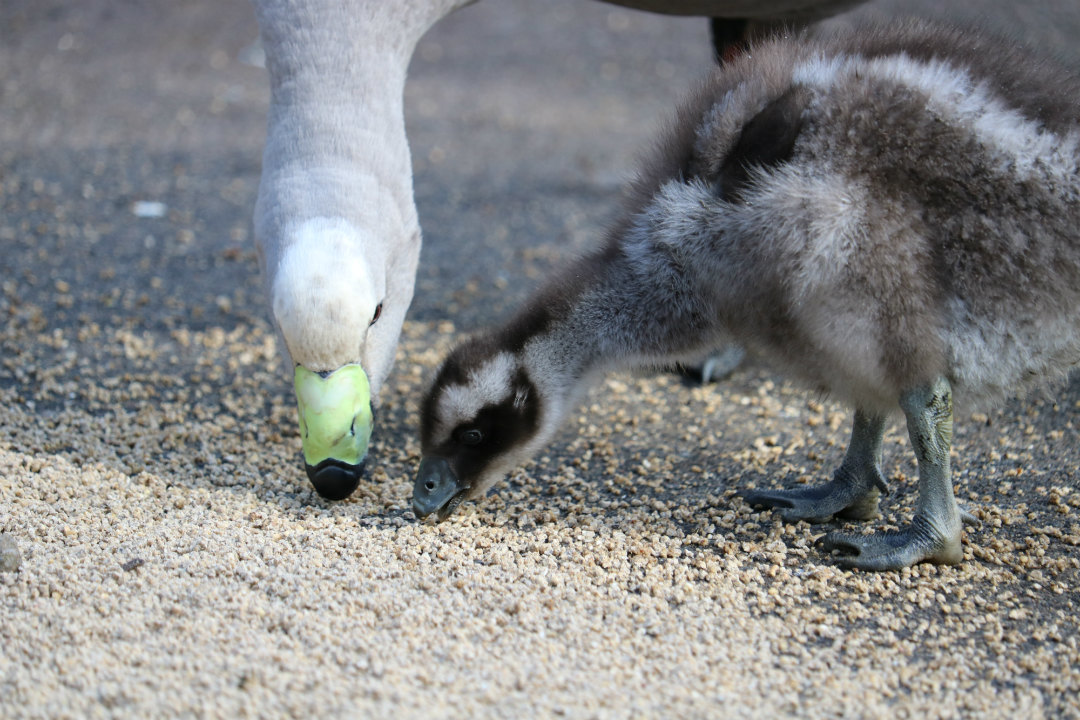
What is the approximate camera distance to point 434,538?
306cm

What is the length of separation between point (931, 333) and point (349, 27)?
2.17 metres

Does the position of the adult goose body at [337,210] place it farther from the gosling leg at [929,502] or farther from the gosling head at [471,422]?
the gosling leg at [929,502]

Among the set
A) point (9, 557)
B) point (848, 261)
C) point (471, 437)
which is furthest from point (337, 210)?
point (848, 261)

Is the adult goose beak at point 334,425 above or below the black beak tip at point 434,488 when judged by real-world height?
above

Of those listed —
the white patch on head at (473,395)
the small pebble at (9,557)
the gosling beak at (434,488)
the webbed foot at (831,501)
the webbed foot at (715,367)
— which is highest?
the white patch on head at (473,395)

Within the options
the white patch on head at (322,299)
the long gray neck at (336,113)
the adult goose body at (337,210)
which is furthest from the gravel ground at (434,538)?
the long gray neck at (336,113)

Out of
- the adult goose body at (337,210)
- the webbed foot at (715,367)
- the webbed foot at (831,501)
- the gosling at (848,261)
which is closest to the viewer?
the gosling at (848,261)

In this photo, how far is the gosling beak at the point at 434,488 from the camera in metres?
3.09

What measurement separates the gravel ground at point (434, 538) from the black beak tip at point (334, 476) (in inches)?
5.2

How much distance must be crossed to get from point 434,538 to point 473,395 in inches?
17.3

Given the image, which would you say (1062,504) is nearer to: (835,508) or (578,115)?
(835,508)

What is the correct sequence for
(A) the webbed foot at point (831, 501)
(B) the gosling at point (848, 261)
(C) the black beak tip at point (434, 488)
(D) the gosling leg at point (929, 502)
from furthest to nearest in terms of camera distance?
(A) the webbed foot at point (831, 501)
(C) the black beak tip at point (434, 488)
(D) the gosling leg at point (929, 502)
(B) the gosling at point (848, 261)

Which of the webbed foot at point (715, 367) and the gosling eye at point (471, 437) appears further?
the webbed foot at point (715, 367)

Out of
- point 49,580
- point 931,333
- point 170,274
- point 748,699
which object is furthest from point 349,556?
point 170,274
